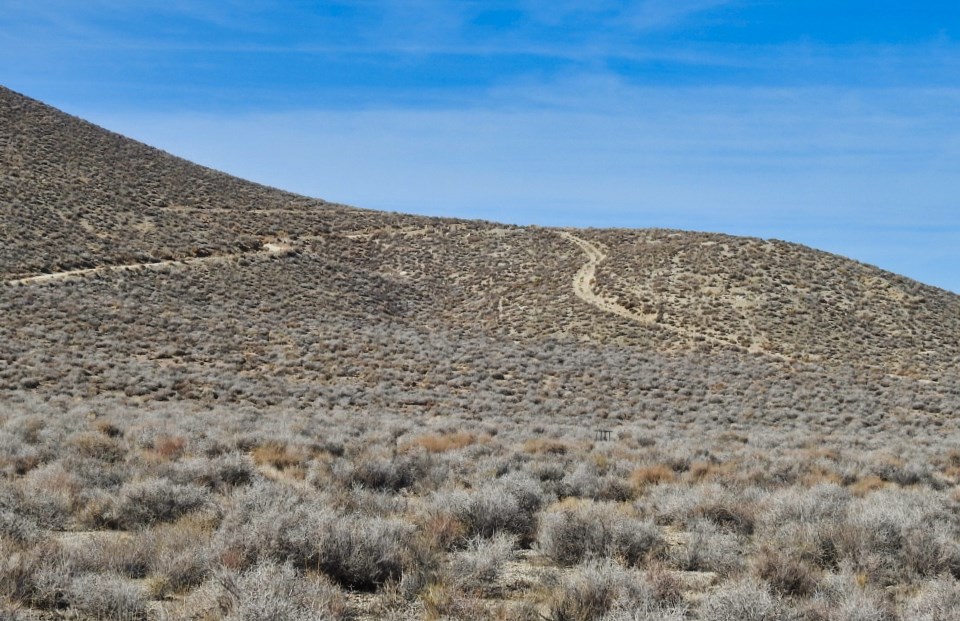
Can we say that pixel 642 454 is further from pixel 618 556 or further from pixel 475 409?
pixel 475 409

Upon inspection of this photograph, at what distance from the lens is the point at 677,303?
4650 centimetres

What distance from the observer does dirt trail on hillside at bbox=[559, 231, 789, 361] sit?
40.8m

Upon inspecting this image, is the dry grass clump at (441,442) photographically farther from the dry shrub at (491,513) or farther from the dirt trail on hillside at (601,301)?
the dirt trail on hillside at (601,301)

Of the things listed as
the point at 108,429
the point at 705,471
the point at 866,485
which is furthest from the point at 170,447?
the point at 866,485

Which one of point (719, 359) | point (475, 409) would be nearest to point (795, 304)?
point (719, 359)

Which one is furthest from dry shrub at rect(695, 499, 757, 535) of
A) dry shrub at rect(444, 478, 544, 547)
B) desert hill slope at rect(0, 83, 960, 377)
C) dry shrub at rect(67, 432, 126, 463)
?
desert hill slope at rect(0, 83, 960, 377)

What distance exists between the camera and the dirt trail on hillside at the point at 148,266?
36.2 metres

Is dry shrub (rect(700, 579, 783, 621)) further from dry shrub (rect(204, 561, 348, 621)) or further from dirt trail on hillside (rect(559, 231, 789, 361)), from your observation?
dirt trail on hillside (rect(559, 231, 789, 361))

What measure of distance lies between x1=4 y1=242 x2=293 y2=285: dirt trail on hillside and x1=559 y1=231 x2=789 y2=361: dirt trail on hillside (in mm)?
22698

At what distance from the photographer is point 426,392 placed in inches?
1032

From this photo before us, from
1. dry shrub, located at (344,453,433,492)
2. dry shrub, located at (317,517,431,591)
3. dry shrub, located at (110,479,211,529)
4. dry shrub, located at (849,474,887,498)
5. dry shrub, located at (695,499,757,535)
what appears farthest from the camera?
dry shrub, located at (849,474,887,498)

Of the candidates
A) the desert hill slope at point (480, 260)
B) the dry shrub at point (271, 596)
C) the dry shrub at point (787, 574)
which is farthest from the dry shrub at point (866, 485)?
the desert hill slope at point (480, 260)

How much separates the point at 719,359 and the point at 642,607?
3372 centimetres

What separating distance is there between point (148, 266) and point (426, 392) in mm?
25701
